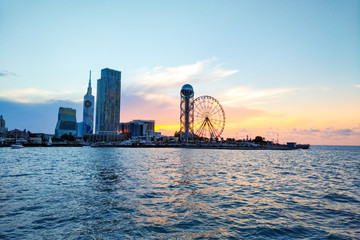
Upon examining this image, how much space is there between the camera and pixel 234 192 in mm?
25859

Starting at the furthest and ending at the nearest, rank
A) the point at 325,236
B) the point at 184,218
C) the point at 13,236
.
Answer: the point at 184,218 → the point at 325,236 → the point at 13,236

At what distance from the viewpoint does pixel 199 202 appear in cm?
2114

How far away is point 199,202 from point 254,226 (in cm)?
650

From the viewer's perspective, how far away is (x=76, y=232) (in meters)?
13.6

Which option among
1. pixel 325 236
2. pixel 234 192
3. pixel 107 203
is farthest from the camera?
pixel 234 192

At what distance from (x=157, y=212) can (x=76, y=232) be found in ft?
19.1

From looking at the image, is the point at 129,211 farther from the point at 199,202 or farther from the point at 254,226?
the point at 254,226

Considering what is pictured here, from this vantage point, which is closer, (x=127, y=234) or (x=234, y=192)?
(x=127, y=234)

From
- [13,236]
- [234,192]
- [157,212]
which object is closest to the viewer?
[13,236]

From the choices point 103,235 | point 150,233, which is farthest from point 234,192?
point 103,235

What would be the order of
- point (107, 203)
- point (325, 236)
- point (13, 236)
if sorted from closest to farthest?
point (13, 236)
point (325, 236)
point (107, 203)

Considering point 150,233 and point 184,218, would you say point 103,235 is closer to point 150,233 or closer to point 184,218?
point 150,233

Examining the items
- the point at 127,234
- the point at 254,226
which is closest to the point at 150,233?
the point at 127,234

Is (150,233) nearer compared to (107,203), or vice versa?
(150,233)
